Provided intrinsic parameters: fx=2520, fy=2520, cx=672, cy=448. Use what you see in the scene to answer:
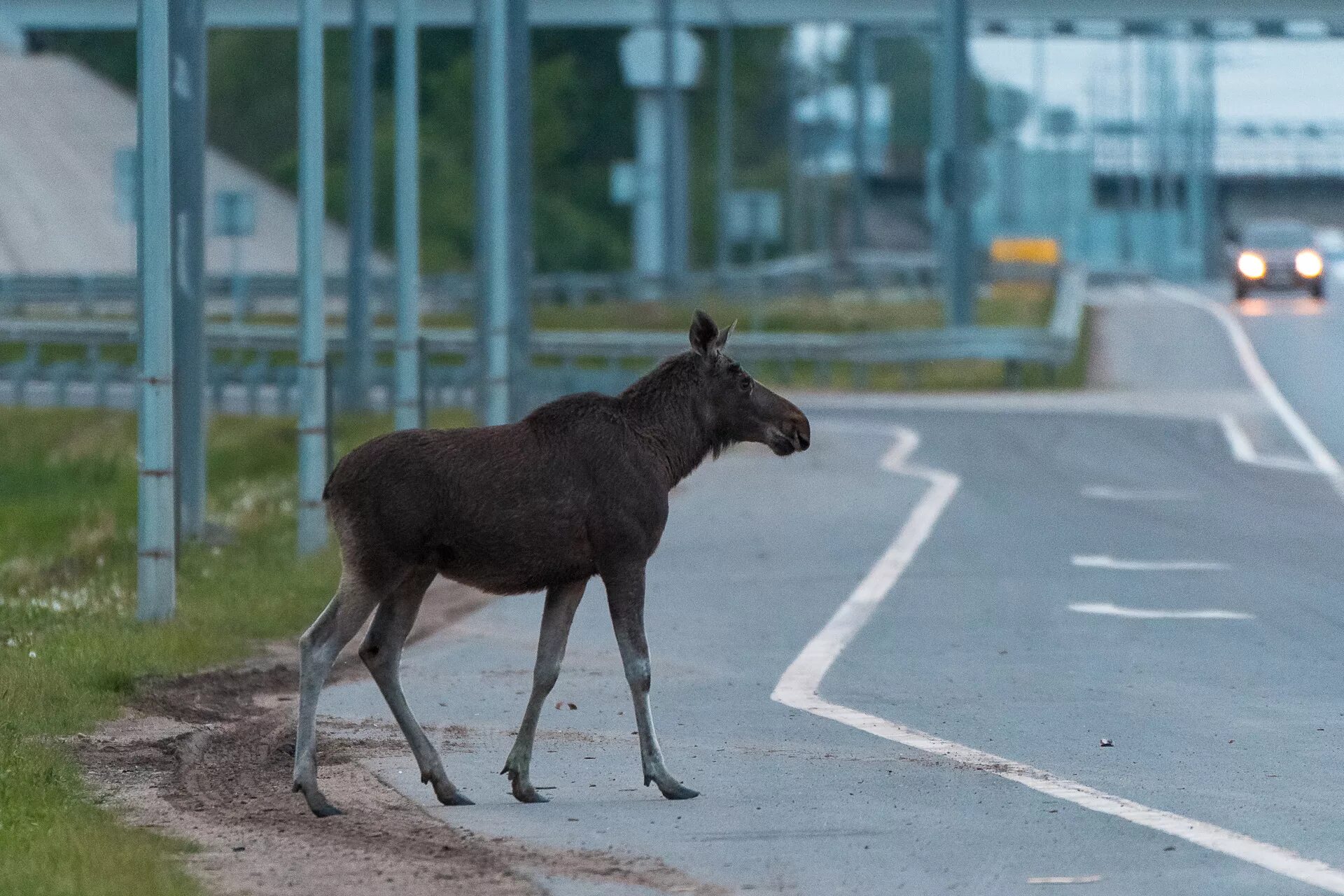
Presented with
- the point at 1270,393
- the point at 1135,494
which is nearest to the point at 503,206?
the point at 1135,494

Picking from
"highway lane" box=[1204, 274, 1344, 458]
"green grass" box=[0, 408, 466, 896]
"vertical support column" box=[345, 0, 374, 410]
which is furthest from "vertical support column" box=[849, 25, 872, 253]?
"green grass" box=[0, 408, 466, 896]

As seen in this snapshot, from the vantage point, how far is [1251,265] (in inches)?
2188

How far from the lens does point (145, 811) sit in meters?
8.75

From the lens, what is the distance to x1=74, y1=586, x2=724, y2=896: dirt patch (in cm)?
760

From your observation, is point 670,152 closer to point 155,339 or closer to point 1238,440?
point 1238,440

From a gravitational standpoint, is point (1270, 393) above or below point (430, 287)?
below

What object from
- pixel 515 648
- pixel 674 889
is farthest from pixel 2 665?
pixel 674 889

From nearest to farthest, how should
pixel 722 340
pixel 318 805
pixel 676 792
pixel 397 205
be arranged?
pixel 318 805, pixel 676 792, pixel 722 340, pixel 397 205

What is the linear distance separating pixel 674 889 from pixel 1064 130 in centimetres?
10885

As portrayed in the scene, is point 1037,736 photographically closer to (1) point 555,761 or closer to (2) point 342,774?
(1) point 555,761

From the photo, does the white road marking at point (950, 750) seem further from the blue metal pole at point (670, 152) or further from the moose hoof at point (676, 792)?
the blue metal pole at point (670, 152)

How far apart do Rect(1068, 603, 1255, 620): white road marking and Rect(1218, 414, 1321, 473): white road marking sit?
9918 millimetres

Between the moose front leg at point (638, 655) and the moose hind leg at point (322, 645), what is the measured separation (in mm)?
859

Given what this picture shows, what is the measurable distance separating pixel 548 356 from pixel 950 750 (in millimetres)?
36815
